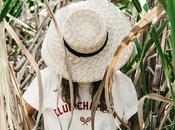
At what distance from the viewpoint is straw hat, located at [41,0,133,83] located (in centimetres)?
120

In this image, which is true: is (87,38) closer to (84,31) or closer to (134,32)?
(84,31)

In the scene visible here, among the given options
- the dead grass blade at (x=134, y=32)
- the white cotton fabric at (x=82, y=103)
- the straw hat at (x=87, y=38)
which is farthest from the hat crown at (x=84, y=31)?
the dead grass blade at (x=134, y=32)

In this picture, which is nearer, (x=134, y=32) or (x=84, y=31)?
(x=134, y=32)

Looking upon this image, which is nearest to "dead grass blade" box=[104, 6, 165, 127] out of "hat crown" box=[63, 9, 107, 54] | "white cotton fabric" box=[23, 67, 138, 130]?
"hat crown" box=[63, 9, 107, 54]

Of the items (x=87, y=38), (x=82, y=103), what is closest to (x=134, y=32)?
(x=87, y=38)

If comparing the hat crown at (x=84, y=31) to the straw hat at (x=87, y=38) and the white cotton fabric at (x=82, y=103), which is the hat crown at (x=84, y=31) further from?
the white cotton fabric at (x=82, y=103)

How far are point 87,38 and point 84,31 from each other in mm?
18

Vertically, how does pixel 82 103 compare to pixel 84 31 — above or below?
below

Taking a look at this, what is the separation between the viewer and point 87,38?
1.20m

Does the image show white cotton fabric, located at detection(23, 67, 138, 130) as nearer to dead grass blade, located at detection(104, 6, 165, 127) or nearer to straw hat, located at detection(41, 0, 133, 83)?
straw hat, located at detection(41, 0, 133, 83)

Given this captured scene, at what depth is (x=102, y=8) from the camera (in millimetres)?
1251

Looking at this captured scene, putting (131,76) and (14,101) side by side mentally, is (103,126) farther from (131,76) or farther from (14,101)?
(14,101)

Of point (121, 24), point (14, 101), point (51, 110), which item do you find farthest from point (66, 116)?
point (14, 101)

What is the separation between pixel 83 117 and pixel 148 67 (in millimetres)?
210
